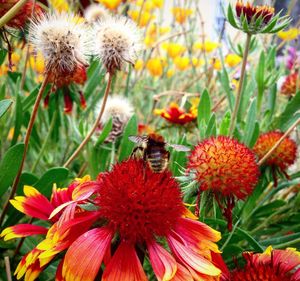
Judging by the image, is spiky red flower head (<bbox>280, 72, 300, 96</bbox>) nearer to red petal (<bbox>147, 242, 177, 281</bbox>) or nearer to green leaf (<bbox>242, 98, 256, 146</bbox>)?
green leaf (<bbox>242, 98, 256, 146</bbox>)

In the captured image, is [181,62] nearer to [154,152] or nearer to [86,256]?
[154,152]

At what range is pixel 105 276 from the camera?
0.57 meters

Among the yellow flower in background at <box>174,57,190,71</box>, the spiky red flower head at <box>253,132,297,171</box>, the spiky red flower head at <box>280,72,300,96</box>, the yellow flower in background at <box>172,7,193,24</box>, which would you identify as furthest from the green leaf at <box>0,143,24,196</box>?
the yellow flower in background at <box>174,57,190,71</box>

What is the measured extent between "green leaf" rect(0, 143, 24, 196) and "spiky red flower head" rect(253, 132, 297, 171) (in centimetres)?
50

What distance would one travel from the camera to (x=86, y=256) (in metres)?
0.59

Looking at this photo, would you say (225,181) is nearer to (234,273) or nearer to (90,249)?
(234,273)

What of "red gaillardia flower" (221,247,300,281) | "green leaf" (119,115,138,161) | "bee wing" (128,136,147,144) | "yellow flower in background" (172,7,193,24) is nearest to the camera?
"red gaillardia flower" (221,247,300,281)

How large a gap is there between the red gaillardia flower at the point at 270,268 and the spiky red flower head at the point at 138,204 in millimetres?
125

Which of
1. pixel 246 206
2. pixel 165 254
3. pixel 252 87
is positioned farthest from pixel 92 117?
pixel 165 254

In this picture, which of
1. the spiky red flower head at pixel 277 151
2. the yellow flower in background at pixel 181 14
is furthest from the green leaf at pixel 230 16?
the yellow flower in background at pixel 181 14

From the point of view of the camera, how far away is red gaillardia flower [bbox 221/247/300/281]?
0.68 m

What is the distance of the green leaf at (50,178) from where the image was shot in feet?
2.68

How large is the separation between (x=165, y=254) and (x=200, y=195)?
7.3 inches

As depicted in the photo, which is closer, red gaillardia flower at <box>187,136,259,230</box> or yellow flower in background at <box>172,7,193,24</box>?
red gaillardia flower at <box>187,136,259,230</box>
